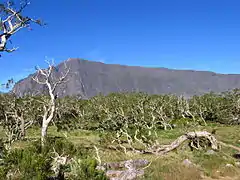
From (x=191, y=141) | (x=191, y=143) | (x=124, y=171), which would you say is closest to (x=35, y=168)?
(x=124, y=171)

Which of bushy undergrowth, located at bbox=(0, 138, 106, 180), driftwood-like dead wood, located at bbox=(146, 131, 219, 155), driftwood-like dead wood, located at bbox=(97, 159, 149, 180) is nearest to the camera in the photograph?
bushy undergrowth, located at bbox=(0, 138, 106, 180)

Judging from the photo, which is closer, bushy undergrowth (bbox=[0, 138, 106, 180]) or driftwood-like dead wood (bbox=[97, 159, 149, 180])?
bushy undergrowth (bbox=[0, 138, 106, 180])

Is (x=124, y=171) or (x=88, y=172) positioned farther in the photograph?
(x=124, y=171)

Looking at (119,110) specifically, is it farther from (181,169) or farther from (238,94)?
(181,169)

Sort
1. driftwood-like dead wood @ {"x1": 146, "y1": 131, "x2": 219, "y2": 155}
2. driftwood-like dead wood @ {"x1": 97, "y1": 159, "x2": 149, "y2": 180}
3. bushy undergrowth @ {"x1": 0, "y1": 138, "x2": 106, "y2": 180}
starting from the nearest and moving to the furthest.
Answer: bushy undergrowth @ {"x1": 0, "y1": 138, "x2": 106, "y2": 180}, driftwood-like dead wood @ {"x1": 97, "y1": 159, "x2": 149, "y2": 180}, driftwood-like dead wood @ {"x1": 146, "y1": 131, "x2": 219, "y2": 155}

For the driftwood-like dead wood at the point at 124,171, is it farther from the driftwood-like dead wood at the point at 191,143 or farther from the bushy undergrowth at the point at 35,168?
the driftwood-like dead wood at the point at 191,143

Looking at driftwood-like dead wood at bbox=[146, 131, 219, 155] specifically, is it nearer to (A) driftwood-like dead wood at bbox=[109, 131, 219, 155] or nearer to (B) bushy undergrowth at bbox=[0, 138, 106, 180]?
(A) driftwood-like dead wood at bbox=[109, 131, 219, 155]

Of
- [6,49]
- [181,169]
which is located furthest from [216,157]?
[6,49]

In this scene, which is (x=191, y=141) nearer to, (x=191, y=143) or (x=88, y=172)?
(x=191, y=143)

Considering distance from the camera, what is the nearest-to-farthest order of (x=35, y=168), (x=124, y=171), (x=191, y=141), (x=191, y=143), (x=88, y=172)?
(x=88, y=172)
(x=35, y=168)
(x=124, y=171)
(x=191, y=143)
(x=191, y=141)

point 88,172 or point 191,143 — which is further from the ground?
point 88,172

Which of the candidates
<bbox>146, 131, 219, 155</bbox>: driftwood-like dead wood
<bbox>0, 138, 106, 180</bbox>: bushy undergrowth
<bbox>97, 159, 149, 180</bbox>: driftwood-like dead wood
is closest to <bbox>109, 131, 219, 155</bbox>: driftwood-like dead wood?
<bbox>146, 131, 219, 155</bbox>: driftwood-like dead wood

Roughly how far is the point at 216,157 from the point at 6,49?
52.8ft

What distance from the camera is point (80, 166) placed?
12.3 meters
